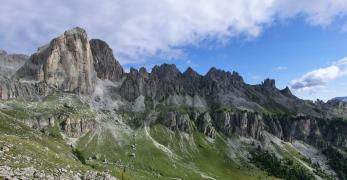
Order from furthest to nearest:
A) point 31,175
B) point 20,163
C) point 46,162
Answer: point 46,162 < point 20,163 < point 31,175

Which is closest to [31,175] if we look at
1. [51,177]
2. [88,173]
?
[51,177]

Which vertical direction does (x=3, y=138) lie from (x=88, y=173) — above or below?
above

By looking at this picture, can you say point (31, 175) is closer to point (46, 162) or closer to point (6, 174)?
point (6, 174)

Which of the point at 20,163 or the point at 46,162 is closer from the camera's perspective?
the point at 20,163

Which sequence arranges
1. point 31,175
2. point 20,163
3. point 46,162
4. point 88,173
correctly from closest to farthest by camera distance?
1. point 31,175
2. point 20,163
3. point 46,162
4. point 88,173

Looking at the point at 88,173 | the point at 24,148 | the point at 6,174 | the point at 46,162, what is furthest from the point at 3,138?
the point at 6,174

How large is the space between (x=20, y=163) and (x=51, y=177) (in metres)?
13.3

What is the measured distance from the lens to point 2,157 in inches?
6403

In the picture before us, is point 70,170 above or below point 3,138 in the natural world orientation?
below

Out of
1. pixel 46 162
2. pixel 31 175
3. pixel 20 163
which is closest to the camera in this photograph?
pixel 31 175

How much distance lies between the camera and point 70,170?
628ft

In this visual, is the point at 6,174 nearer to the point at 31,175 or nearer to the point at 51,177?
the point at 31,175

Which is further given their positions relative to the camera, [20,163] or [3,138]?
[3,138]

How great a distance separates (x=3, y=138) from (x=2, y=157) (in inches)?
1339
